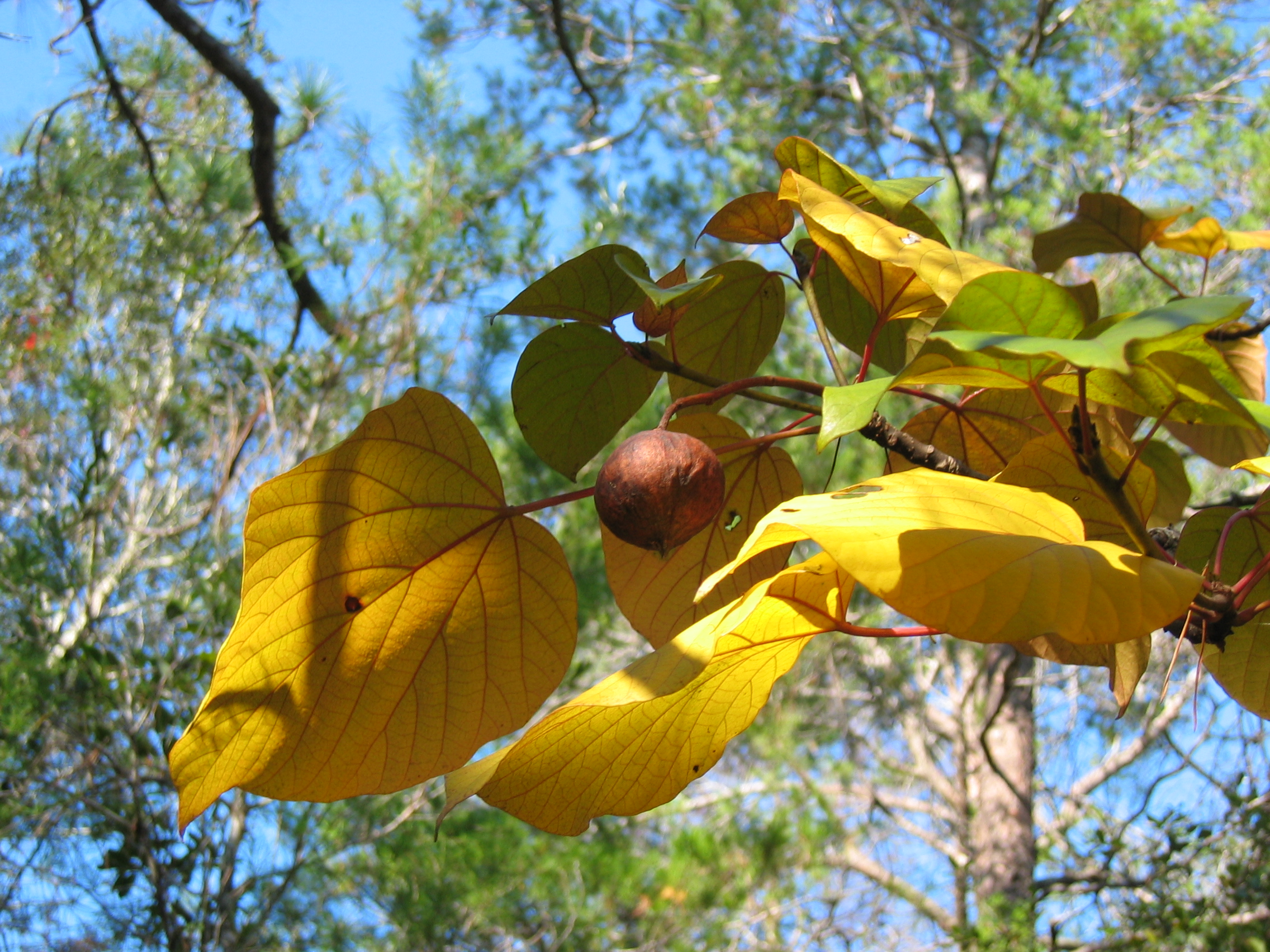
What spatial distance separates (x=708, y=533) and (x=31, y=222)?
4635 mm

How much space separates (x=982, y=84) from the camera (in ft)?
15.9

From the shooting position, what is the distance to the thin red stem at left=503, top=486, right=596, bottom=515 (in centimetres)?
43

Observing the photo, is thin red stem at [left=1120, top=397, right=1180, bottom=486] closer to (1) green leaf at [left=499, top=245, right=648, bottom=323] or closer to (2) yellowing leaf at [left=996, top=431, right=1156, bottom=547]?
(2) yellowing leaf at [left=996, top=431, right=1156, bottom=547]

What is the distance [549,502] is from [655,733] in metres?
0.11

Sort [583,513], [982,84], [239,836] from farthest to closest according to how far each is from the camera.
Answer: [982,84] → [583,513] → [239,836]

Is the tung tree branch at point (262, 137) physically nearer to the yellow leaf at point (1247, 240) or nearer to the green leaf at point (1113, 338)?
the yellow leaf at point (1247, 240)

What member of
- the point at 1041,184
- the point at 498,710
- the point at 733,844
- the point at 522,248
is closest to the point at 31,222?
the point at 522,248

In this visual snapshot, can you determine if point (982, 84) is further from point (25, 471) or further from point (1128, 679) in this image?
point (1128, 679)

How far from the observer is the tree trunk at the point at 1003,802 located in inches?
125

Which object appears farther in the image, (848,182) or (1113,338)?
(848,182)

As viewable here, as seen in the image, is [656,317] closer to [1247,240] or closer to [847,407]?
[847,407]

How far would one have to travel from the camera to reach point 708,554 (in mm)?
554

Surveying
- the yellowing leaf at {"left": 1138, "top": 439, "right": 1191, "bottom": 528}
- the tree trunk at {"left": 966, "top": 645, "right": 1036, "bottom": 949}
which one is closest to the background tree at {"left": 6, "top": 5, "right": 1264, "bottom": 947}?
the tree trunk at {"left": 966, "top": 645, "right": 1036, "bottom": 949}

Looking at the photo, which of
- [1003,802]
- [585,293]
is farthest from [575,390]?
[1003,802]
